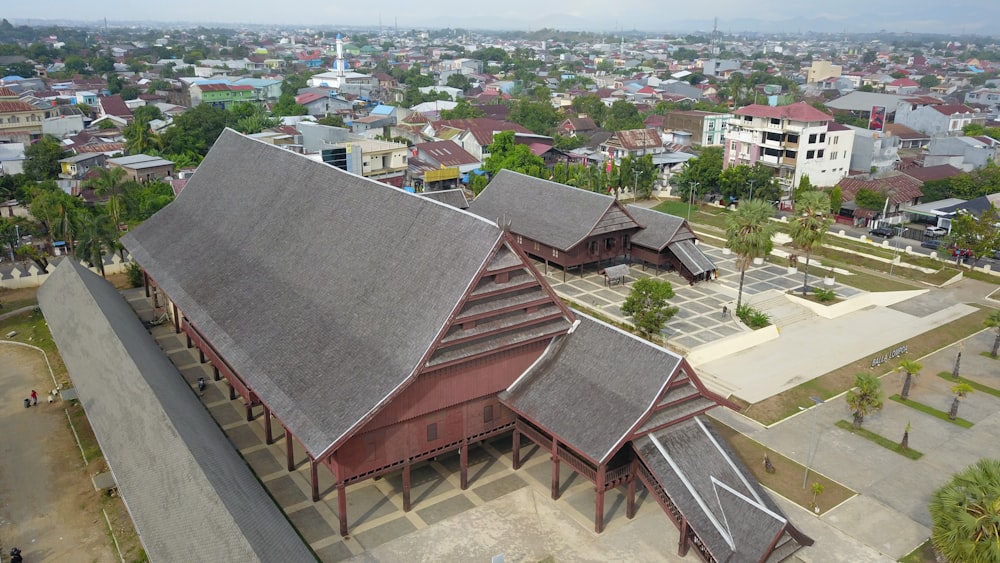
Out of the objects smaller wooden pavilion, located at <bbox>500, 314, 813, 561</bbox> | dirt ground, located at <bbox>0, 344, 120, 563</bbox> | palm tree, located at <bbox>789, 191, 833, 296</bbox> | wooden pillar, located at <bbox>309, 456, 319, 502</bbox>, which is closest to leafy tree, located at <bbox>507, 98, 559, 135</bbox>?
palm tree, located at <bbox>789, 191, 833, 296</bbox>

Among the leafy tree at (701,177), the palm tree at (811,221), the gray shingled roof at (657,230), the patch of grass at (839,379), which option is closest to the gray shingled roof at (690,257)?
the gray shingled roof at (657,230)

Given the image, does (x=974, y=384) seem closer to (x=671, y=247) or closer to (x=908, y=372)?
(x=908, y=372)

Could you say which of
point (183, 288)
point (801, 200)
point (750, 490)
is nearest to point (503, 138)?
point (801, 200)

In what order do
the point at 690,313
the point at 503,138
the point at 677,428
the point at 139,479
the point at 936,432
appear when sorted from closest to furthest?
the point at 139,479, the point at 677,428, the point at 936,432, the point at 690,313, the point at 503,138

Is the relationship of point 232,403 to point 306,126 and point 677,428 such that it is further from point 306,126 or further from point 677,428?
point 306,126

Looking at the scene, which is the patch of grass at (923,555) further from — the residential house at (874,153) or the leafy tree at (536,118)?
the leafy tree at (536,118)

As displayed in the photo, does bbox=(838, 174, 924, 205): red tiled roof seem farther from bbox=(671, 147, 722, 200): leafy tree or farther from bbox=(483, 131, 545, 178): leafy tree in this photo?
bbox=(483, 131, 545, 178): leafy tree

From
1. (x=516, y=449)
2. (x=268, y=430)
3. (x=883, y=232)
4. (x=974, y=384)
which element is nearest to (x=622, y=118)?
(x=883, y=232)
